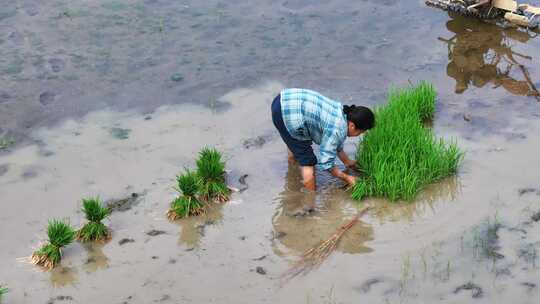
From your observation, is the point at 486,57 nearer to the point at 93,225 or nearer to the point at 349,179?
the point at 349,179

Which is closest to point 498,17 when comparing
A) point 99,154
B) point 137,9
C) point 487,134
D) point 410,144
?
point 487,134

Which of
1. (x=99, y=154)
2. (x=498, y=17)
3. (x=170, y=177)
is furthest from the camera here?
(x=498, y=17)

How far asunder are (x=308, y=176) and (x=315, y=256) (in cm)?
89

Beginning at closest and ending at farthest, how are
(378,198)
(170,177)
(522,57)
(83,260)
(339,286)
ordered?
(339,286) → (83,260) → (378,198) → (170,177) → (522,57)

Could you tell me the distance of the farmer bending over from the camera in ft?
16.8

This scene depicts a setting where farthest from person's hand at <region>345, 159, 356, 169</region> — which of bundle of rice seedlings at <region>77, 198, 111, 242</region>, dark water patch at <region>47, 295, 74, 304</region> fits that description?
dark water patch at <region>47, 295, 74, 304</region>

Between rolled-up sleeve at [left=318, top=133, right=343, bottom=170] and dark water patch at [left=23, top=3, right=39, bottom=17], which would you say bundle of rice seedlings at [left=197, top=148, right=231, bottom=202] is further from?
dark water patch at [left=23, top=3, right=39, bottom=17]

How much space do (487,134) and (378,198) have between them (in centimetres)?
161

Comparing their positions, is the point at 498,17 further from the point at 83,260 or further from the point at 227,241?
the point at 83,260

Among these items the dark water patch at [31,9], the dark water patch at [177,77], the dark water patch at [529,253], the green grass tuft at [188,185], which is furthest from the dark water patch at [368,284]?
the dark water patch at [31,9]

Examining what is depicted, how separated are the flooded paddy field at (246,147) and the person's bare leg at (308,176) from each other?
0.46 ft

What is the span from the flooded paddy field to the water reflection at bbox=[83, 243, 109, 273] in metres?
0.01

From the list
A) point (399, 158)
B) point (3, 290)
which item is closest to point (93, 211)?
point (3, 290)

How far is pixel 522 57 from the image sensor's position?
26.6 ft
